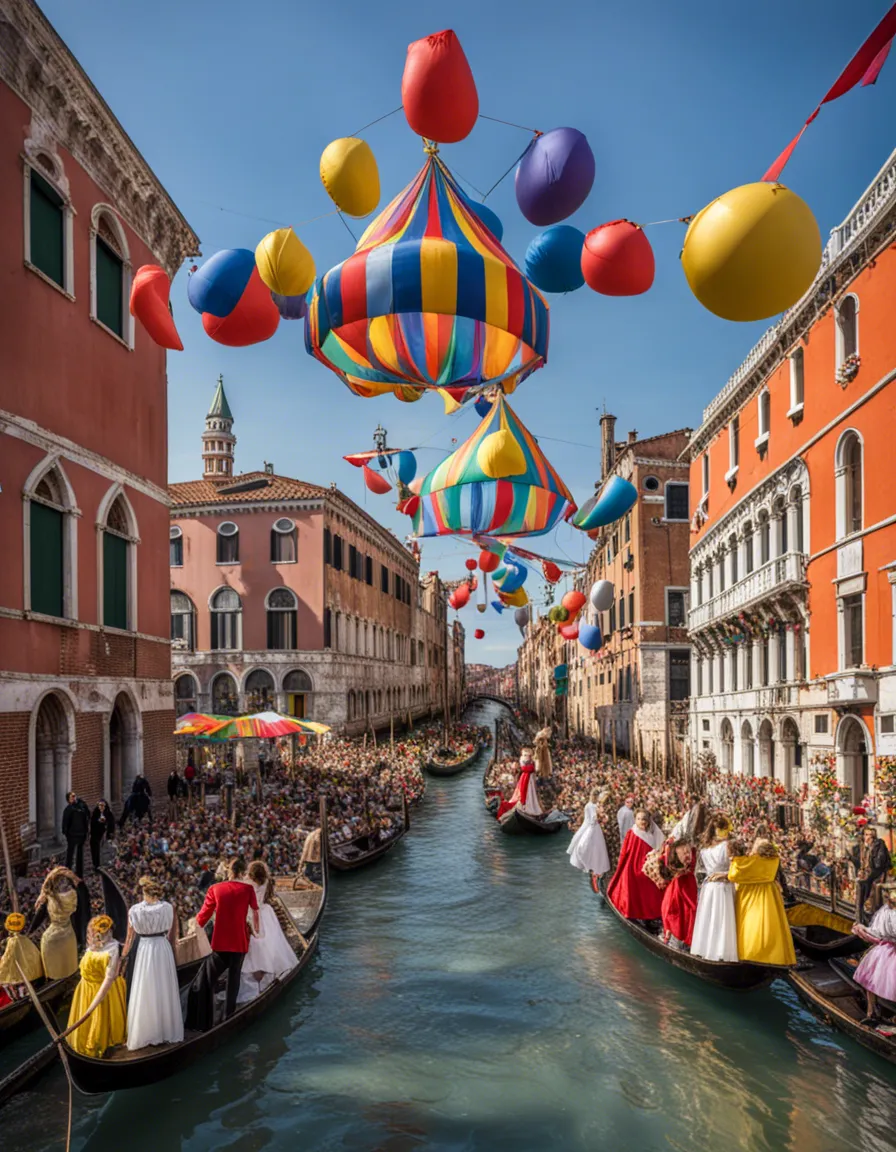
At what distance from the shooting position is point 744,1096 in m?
7.80

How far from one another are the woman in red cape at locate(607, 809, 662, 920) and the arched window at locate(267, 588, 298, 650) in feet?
72.1

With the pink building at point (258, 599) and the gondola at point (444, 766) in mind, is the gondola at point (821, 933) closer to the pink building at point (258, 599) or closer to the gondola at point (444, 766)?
the gondola at point (444, 766)

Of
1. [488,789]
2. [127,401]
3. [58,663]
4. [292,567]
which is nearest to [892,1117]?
[58,663]

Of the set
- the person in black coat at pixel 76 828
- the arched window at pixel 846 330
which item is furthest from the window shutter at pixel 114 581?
the arched window at pixel 846 330

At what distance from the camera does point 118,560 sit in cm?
1641

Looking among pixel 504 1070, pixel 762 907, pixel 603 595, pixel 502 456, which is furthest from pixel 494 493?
pixel 603 595

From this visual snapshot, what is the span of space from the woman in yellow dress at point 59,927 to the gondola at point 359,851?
25.4 feet

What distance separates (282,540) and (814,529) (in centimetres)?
2045

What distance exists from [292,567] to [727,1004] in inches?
968

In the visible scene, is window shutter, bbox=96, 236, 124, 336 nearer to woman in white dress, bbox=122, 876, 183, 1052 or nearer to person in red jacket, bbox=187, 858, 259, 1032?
person in red jacket, bbox=187, 858, 259, 1032

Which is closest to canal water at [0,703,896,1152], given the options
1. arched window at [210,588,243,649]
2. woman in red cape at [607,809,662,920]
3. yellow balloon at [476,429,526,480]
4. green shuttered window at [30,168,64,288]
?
woman in red cape at [607,809,662,920]

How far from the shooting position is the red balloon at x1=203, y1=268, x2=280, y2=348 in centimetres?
864

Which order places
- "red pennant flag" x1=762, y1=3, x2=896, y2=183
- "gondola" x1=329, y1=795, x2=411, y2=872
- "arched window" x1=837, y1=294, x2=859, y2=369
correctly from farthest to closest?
"gondola" x1=329, y1=795, x2=411, y2=872 → "arched window" x1=837, y1=294, x2=859, y2=369 → "red pennant flag" x1=762, y1=3, x2=896, y2=183

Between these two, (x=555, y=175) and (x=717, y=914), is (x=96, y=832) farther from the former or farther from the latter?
(x=555, y=175)
